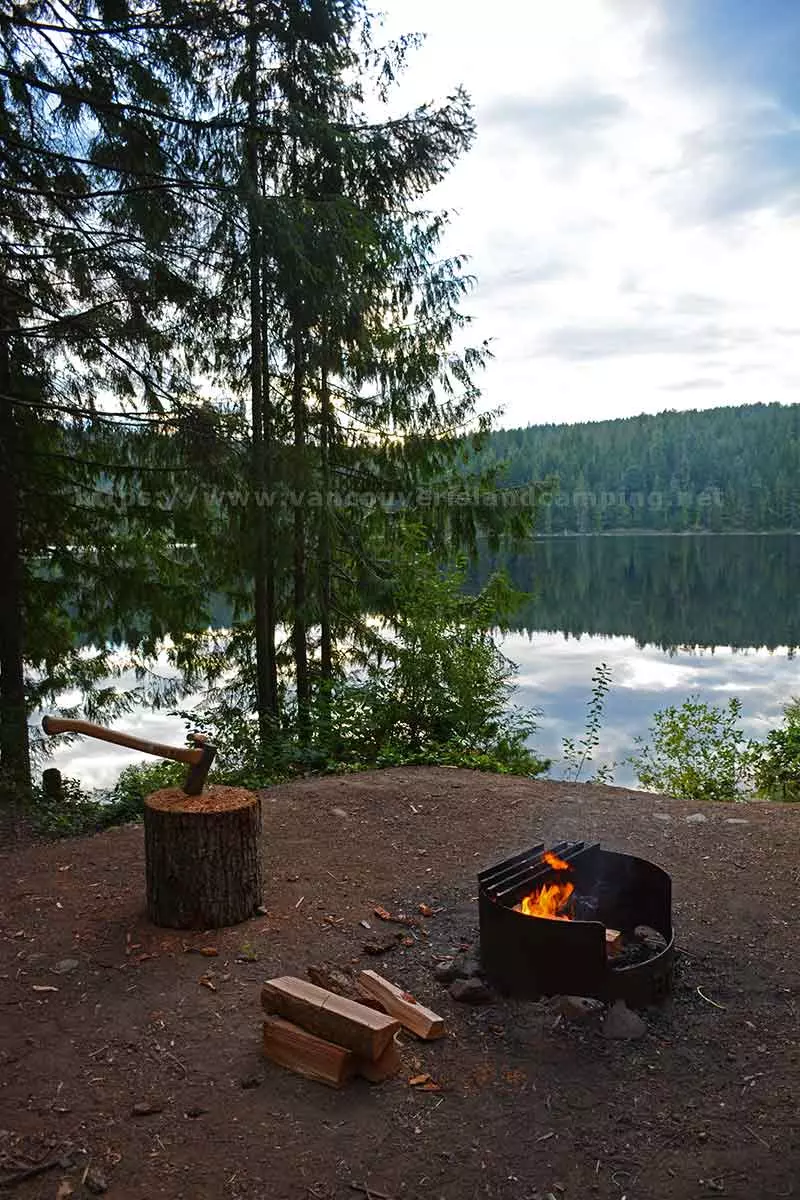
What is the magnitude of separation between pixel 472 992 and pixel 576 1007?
0.46 m

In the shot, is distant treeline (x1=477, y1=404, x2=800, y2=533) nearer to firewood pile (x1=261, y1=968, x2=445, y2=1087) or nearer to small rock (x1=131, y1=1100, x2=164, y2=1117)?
firewood pile (x1=261, y1=968, x2=445, y2=1087)

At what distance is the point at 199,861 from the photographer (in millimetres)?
4375

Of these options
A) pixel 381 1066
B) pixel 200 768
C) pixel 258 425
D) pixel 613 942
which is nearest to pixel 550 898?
pixel 613 942

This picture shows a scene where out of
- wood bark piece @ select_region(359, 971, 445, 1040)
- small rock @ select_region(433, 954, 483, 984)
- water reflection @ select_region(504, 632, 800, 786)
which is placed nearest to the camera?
wood bark piece @ select_region(359, 971, 445, 1040)

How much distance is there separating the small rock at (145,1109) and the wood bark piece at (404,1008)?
93 cm

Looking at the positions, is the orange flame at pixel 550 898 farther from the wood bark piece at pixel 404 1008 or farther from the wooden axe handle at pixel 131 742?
the wooden axe handle at pixel 131 742

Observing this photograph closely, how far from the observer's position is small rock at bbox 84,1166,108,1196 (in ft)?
8.59

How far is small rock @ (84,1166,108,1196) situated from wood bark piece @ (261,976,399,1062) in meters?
0.85

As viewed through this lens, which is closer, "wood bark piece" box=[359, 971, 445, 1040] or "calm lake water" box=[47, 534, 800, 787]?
"wood bark piece" box=[359, 971, 445, 1040]

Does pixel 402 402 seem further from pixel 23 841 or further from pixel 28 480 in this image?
pixel 23 841

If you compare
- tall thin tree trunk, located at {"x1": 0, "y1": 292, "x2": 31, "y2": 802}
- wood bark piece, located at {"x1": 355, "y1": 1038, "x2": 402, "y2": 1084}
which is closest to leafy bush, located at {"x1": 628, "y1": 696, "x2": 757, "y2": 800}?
wood bark piece, located at {"x1": 355, "y1": 1038, "x2": 402, "y2": 1084}

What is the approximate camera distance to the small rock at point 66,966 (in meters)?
4.03

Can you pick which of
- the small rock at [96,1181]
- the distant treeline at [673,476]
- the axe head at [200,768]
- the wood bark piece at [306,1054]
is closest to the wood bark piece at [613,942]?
the wood bark piece at [306,1054]

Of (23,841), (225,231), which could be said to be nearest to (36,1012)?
(23,841)
